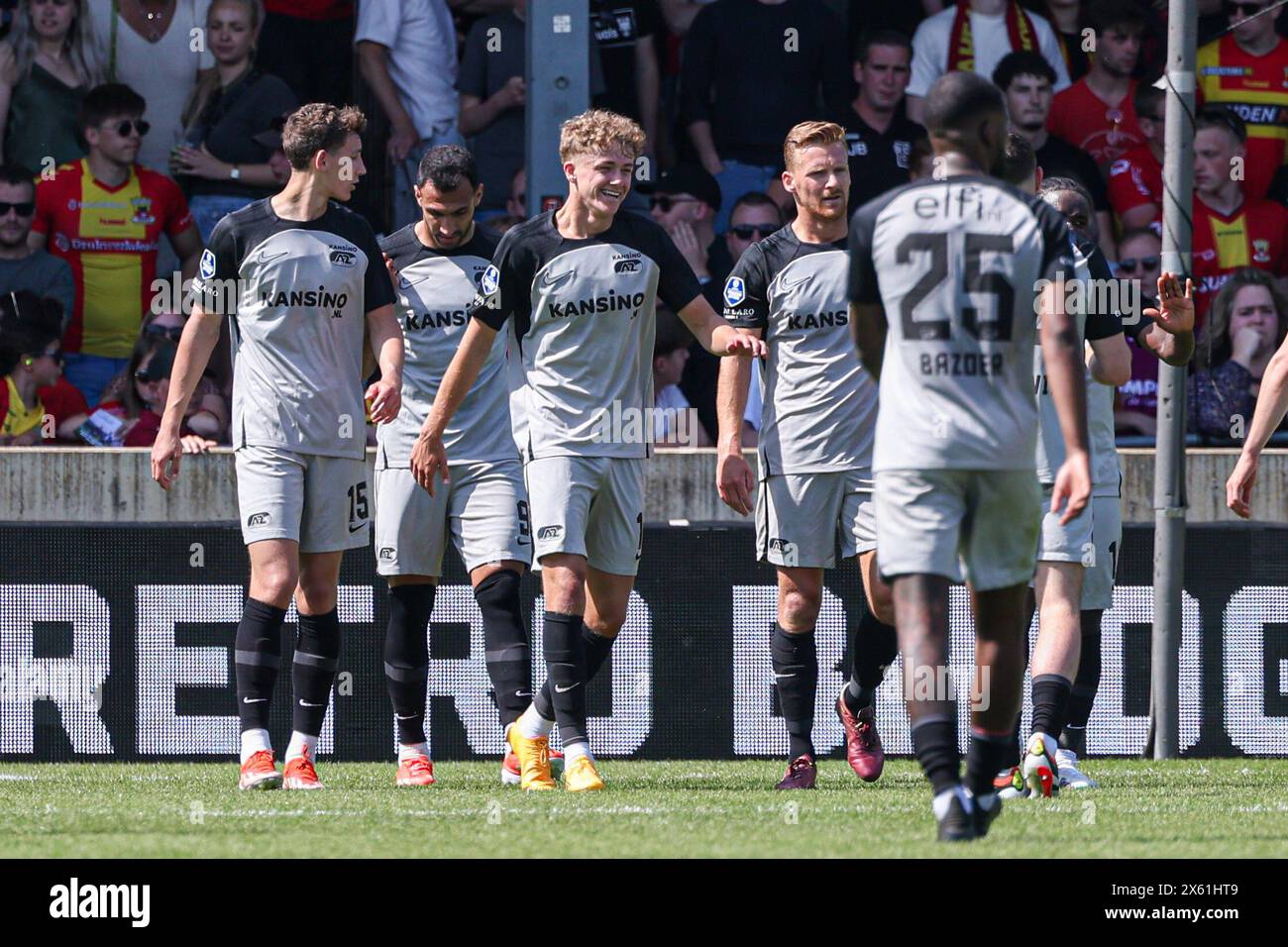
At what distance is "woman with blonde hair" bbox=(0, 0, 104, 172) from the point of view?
41.8ft

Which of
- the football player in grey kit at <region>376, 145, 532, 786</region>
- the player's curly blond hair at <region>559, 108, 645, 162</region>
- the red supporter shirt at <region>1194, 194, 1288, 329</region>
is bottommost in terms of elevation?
the football player in grey kit at <region>376, 145, 532, 786</region>

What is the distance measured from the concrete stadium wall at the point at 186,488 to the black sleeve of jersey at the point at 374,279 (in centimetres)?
260

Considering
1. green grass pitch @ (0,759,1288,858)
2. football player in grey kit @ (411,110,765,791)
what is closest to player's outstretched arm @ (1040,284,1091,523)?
green grass pitch @ (0,759,1288,858)

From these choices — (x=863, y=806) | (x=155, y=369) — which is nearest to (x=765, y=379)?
(x=863, y=806)

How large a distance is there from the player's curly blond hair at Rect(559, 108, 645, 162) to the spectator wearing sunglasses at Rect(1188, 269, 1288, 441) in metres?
5.63

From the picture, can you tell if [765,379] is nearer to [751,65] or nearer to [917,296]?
[917,296]

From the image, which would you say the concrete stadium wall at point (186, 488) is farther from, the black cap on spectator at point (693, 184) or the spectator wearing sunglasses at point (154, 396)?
the black cap on spectator at point (693, 184)

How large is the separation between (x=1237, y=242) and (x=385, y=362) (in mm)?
7459

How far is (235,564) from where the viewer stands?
30.3 feet

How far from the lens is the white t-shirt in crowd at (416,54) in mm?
12844

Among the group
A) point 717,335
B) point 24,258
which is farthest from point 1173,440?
point 24,258

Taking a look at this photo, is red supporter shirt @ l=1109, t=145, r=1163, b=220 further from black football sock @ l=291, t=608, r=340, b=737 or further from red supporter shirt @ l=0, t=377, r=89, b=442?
black football sock @ l=291, t=608, r=340, b=737
